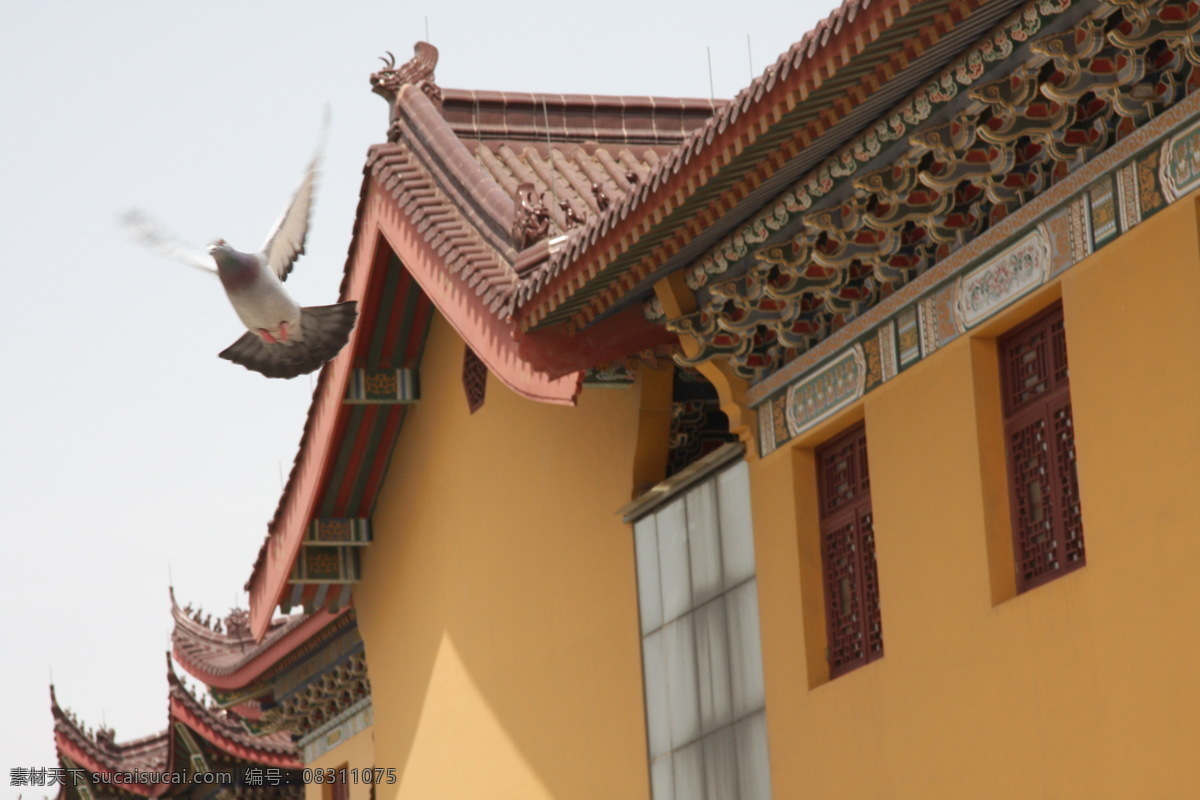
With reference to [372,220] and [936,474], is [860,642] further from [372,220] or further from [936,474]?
[372,220]

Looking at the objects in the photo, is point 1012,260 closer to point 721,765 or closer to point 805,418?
point 805,418

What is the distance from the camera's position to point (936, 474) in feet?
28.2

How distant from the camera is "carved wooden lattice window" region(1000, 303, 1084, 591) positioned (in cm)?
795

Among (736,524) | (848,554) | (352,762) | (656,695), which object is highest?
(736,524)

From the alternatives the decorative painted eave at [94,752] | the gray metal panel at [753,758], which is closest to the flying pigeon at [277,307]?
the gray metal panel at [753,758]

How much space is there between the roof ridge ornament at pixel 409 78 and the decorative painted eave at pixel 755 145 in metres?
3.27

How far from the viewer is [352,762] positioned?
641 inches

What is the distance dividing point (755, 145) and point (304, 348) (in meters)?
3.73

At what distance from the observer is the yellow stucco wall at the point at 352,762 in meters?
15.8

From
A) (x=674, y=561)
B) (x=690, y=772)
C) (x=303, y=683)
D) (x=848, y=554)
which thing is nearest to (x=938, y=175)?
(x=848, y=554)

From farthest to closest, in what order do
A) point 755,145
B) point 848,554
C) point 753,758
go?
1. point 753,758
2. point 848,554
3. point 755,145

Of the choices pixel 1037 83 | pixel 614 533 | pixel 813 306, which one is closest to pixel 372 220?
pixel 614 533

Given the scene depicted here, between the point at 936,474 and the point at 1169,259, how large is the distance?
167 cm

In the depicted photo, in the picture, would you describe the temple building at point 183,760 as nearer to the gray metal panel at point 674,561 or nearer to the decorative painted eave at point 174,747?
the decorative painted eave at point 174,747
